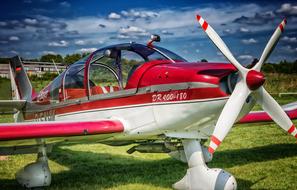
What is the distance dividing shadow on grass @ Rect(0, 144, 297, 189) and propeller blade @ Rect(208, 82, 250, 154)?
1830 mm

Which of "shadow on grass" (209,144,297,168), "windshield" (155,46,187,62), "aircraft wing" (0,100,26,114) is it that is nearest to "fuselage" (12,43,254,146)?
"windshield" (155,46,187,62)

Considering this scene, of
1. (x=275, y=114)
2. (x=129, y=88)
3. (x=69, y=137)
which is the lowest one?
(x=69, y=137)

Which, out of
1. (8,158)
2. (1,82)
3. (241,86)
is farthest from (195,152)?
(1,82)

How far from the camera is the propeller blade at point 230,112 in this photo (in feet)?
14.8

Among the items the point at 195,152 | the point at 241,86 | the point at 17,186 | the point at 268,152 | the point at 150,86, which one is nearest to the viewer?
the point at 241,86

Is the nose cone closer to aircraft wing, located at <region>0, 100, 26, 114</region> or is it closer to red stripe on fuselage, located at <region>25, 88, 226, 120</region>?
red stripe on fuselage, located at <region>25, 88, 226, 120</region>

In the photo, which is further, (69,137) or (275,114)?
(69,137)

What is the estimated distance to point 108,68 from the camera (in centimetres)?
638

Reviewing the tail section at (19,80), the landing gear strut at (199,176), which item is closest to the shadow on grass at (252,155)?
the landing gear strut at (199,176)

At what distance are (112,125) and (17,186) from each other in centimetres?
253

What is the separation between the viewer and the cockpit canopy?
19.7ft

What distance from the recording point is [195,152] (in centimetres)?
585

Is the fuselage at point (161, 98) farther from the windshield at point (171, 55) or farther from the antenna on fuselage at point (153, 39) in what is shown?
the antenna on fuselage at point (153, 39)

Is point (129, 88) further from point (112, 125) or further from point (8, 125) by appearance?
point (8, 125)
